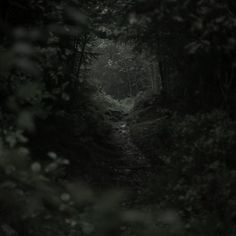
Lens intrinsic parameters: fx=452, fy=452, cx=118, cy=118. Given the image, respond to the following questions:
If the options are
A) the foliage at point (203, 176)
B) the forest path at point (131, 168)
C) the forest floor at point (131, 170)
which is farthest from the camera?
the forest path at point (131, 168)

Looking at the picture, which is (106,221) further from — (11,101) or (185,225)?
(185,225)

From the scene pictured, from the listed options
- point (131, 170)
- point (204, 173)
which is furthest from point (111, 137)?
point (204, 173)

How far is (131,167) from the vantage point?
37.7 ft

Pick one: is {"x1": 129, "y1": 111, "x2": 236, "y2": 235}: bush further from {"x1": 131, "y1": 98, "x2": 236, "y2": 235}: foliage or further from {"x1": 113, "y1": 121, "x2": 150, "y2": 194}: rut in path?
{"x1": 113, "y1": 121, "x2": 150, "y2": 194}: rut in path

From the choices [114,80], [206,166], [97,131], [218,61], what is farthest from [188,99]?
[114,80]

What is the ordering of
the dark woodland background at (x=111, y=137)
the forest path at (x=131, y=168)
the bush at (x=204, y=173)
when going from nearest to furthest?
the dark woodland background at (x=111, y=137) < the bush at (x=204, y=173) < the forest path at (x=131, y=168)

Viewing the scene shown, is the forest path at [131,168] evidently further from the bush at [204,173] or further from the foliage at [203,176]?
the bush at [204,173]

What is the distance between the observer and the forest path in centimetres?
995

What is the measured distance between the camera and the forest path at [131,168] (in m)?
9.95

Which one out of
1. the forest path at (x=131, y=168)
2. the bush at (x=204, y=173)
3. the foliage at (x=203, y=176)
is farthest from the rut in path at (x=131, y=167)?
the bush at (x=204, y=173)

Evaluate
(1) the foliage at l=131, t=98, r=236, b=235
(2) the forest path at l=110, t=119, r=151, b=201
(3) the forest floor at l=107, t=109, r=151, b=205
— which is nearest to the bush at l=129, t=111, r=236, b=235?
(1) the foliage at l=131, t=98, r=236, b=235

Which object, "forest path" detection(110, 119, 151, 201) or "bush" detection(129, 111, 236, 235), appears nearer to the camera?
"bush" detection(129, 111, 236, 235)

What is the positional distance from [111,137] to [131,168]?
146 inches

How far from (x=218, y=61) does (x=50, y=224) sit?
4967mm
